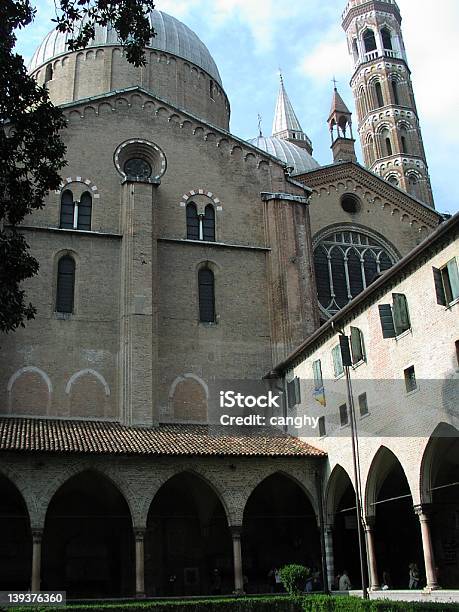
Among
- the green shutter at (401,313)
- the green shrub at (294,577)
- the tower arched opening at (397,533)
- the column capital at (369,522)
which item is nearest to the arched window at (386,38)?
the tower arched opening at (397,533)

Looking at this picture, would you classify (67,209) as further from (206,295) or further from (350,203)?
(350,203)

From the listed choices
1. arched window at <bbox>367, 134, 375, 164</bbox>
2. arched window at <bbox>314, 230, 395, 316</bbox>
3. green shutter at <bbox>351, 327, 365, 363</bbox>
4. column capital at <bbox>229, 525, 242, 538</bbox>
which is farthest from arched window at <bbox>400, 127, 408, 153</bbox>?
column capital at <bbox>229, 525, 242, 538</bbox>

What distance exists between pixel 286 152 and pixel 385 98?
36.4 ft

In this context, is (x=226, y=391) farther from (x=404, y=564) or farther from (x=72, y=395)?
(x=404, y=564)

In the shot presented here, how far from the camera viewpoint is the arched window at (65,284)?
87.7ft

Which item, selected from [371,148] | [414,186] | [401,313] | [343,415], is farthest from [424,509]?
[371,148]

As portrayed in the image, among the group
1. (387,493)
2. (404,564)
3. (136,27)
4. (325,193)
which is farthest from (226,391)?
(136,27)

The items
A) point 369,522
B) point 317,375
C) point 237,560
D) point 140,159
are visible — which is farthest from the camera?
point 140,159

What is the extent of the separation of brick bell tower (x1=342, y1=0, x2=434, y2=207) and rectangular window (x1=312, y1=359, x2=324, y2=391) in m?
Answer: 27.6

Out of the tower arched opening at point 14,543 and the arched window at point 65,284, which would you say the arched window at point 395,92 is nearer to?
the arched window at point 65,284

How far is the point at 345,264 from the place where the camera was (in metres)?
33.0

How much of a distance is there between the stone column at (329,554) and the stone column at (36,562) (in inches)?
344

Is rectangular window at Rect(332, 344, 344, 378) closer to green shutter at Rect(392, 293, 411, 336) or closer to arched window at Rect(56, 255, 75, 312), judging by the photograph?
green shutter at Rect(392, 293, 411, 336)

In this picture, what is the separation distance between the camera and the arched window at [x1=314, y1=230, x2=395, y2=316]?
32.2 meters
